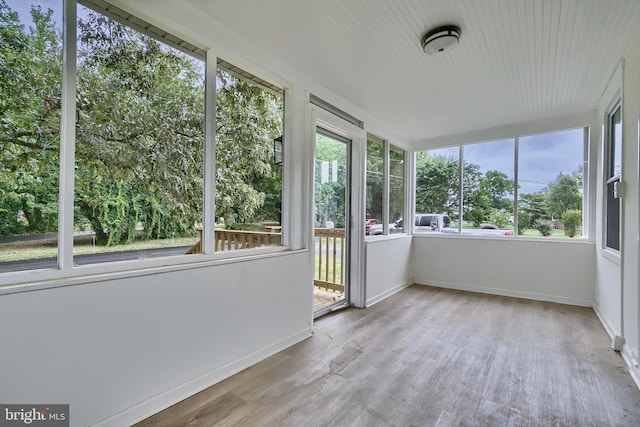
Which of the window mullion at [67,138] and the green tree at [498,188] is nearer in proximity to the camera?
the window mullion at [67,138]

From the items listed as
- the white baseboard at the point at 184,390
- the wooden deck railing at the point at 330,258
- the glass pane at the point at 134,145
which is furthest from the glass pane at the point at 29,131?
the wooden deck railing at the point at 330,258

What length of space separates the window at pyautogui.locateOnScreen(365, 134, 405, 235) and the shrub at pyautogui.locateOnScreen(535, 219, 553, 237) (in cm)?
193

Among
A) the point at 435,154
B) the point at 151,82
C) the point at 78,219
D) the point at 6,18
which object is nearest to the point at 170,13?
the point at 151,82

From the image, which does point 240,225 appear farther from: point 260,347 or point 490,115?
point 490,115

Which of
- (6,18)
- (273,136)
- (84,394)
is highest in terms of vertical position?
(6,18)

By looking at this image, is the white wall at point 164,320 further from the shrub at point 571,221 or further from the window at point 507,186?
the shrub at point 571,221

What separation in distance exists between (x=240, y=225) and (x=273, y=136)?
34.0 inches

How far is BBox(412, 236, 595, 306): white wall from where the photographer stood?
13.1ft

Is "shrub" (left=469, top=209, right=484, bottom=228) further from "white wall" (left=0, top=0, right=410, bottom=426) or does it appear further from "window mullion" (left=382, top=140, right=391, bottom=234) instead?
"white wall" (left=0, top=0, right=410, bottom=426)

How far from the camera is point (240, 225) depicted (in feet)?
7.97

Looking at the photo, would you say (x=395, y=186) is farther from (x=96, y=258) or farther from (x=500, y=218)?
(x=96, y=258)

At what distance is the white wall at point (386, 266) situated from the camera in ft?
13.0

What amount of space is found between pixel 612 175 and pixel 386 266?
8.95 feet

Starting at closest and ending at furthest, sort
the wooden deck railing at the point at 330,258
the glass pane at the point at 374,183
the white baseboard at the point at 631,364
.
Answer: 1. the white baseboard at the point at 631,364
2. the wooden deck railing at the point at 330,258
3. the glass pane at the point at 374,183
